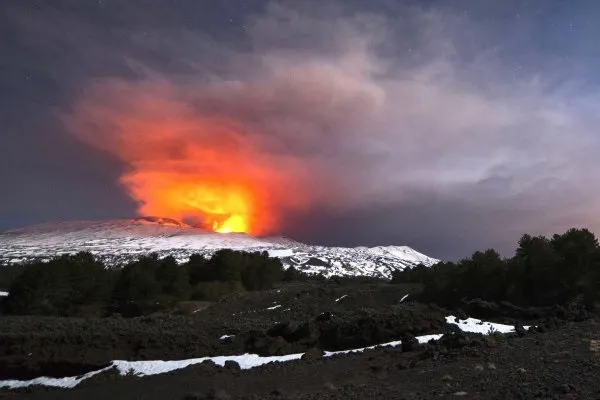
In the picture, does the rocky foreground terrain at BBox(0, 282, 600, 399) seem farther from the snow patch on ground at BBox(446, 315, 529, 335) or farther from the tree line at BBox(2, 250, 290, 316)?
the tree line at BBox(2, 250, 290, 316)

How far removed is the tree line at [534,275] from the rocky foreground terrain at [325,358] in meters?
11.1

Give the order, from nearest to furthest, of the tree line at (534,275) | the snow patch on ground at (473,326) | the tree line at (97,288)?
the snow patch on ground at (473,326), the tree line at (534,275), the tree line at (97,288)

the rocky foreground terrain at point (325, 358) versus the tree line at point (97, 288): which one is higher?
the tree line at point (97, 288)

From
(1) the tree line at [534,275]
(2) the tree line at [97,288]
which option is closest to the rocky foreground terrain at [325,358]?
(1) the tree line at [534,275]

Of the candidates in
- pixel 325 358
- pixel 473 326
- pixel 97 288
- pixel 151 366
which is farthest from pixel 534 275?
pixel 97 288

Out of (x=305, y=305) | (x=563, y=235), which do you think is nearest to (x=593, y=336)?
(x=305, y=305)

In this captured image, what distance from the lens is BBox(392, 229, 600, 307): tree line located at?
38.3 metres

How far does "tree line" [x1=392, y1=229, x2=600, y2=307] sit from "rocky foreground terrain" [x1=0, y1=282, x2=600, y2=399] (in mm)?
11113

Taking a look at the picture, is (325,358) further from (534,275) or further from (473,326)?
(534,275)

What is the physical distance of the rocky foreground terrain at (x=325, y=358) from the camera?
11.7 meters

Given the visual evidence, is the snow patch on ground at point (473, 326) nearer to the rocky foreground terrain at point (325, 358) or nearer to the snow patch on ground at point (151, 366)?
the rocky foreground terrain at point (325, 358)

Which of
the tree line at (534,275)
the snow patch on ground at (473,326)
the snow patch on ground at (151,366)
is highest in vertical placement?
the tree line at (534,275)

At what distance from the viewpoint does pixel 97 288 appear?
45875mm

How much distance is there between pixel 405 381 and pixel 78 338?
51.3 feet
